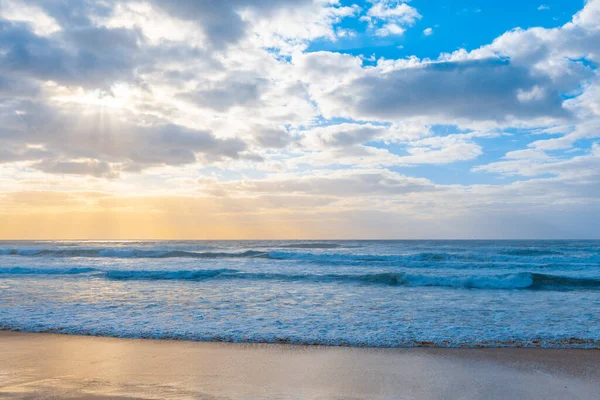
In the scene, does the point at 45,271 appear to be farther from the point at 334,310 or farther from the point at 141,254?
the point at 334,310

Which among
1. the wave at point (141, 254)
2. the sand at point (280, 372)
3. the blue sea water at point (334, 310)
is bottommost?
the wave at point (141, 254)

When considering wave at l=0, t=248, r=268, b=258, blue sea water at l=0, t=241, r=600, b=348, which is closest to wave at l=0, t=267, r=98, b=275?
blue sea water at l=0, t=241, r=600, b=348

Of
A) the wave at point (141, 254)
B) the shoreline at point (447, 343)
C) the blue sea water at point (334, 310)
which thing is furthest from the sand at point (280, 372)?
the wave at point (141, 254)

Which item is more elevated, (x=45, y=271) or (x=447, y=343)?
(x=447, y=343)

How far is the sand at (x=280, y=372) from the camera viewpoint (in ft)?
16.4

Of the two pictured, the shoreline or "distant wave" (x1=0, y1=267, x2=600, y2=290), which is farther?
"distant wave" (x1=0, y1=267, x2=600, y2=290)

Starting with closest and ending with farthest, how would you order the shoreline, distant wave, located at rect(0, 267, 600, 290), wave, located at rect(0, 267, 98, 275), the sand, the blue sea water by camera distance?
the sand → the shoreline → the blue sea water → distant wave, located at rect(0, 267, 600, 290) → wave, located at rect(0, 267, 98, 275)

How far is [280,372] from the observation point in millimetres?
5781

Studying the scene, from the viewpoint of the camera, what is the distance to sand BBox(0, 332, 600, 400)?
197 inches

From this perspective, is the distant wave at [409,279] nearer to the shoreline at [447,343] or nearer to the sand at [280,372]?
the shoreline at [447,343]

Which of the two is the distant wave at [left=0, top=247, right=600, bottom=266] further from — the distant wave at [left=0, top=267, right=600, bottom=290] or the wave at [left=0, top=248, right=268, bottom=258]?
the distant wave at [left=0, top=267, right=600, bottom=290]

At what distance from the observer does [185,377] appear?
5.52 m

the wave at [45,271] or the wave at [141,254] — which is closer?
the wave at [45,271]

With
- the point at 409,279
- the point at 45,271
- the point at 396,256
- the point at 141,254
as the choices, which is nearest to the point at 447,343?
the point at 409,279
